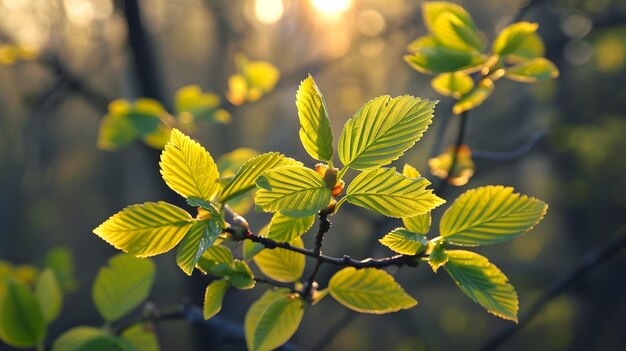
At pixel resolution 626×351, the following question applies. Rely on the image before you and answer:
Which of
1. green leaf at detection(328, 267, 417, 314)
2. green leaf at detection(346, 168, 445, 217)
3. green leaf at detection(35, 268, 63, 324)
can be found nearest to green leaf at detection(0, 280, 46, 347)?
green leaf at detection(35, 268, 63, 324)

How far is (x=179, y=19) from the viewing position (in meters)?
6.46

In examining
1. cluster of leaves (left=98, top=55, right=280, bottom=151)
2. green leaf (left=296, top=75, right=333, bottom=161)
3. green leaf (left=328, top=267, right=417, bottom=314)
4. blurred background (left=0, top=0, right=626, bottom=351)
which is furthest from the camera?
blurred background (left=0, top=0, right=626, bottom=351)

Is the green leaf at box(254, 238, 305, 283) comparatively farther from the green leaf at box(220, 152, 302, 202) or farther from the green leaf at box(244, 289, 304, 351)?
the green leaf at box(220, 152, 302, 202)

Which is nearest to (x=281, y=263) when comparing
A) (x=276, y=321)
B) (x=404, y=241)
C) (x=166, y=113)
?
(x=276, y=321)

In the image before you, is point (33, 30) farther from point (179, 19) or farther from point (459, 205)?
point (459, 205)

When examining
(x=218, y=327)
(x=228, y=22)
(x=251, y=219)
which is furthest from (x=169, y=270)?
(x=218, y=327)

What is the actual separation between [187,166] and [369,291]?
10.0 inches

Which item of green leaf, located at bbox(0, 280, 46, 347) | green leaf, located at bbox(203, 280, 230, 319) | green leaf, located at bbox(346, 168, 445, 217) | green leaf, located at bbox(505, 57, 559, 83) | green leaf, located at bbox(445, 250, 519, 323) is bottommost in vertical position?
green leaf, located at bbox(0, 280, 46, 347)

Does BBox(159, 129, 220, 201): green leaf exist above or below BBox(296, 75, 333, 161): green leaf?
below

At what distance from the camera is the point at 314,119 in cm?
49

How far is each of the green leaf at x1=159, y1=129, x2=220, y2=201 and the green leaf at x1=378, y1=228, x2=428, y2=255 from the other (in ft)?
0.56

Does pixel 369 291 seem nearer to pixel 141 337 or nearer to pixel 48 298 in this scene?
pixel 141 337

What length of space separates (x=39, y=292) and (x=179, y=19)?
19.7 feet

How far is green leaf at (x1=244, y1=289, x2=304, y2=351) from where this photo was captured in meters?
0.64
